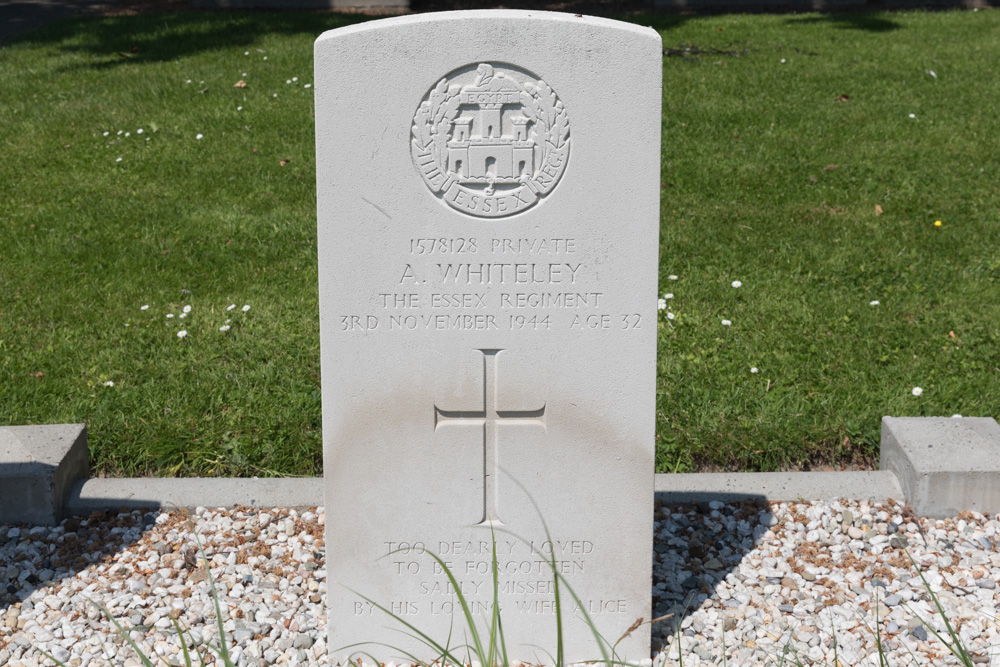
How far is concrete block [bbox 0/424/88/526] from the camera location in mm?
3719

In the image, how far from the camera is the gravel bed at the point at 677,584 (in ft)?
10.3

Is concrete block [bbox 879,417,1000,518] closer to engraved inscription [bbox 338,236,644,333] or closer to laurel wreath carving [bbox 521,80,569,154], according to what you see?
engraved inscription [bbox 338,236,644,333]

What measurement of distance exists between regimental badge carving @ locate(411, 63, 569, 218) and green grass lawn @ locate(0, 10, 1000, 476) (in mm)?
1751

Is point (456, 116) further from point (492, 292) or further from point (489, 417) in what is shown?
point (489, 417)

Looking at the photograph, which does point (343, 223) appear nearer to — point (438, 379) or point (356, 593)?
point (438, 379)

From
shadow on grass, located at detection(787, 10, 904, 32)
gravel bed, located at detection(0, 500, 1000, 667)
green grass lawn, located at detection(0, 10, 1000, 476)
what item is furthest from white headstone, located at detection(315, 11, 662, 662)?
shadow on grass, located at detection(787, 10, 904, 32)

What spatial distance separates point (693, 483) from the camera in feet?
13.0

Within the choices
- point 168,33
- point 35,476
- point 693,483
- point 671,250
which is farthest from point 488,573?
point 168,33

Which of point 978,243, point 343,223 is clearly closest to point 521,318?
point 343,223

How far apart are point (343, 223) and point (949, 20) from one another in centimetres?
1109

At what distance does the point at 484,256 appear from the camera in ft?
9.29

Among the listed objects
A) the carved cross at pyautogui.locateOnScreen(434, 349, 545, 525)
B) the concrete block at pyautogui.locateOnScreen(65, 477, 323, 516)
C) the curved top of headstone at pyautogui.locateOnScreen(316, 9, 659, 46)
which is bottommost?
the concrete block at pyautogui.locateOnScreen(65, 477, 323, 516)

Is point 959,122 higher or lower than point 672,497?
higher

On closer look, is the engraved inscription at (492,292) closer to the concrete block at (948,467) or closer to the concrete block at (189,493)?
the concrete block at (189,493)
